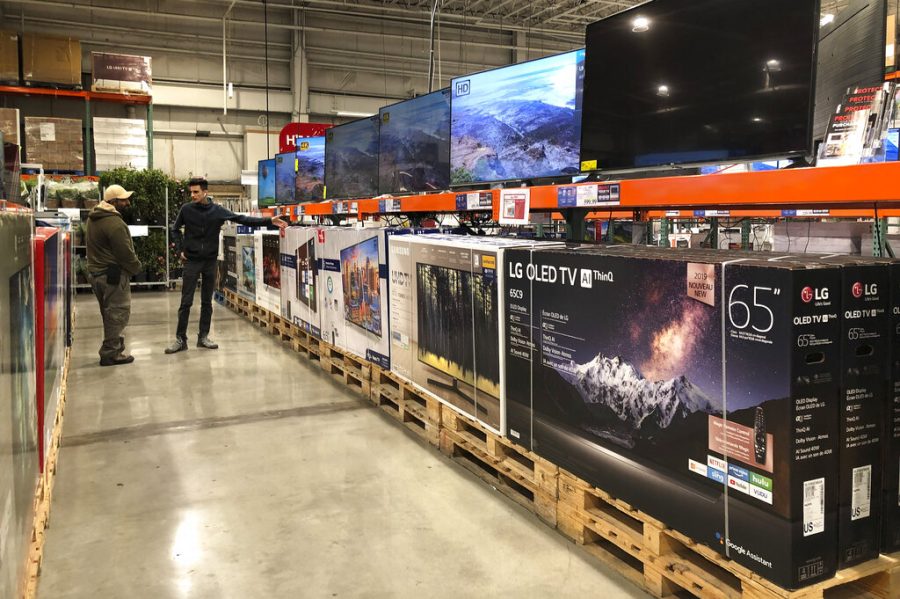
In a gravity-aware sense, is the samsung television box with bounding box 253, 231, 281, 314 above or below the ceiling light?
below

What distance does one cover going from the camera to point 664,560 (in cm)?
246

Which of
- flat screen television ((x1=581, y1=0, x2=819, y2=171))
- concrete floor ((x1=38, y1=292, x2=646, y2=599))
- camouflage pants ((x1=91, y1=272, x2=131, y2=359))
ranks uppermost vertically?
flat screen television ((x1=581, y1=0, x2=819, y2=171))

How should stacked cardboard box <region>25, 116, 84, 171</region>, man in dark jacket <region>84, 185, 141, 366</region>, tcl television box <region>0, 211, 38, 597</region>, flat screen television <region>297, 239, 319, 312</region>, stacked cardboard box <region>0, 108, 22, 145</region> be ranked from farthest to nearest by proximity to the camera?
stacked cardboard box <region>25, 116, 84, 171</region>, stacked cardboard box <region>0, 108, 22, 145</region>, man in dark jacket <region>84, 185, 141, 366</region>, flat screen television <region>297, 239, 319, 312</region>, tcl television box <region>0, 211, 38, 597</region>

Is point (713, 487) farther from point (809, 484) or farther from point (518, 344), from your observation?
point (518, 344)

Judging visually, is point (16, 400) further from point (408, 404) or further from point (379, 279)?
point (379, 279)

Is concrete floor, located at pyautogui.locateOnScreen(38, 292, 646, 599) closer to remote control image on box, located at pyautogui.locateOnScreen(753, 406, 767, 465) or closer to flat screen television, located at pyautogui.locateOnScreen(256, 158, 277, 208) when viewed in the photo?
remote control image on box, located at pyautogui.locateOnScreen(753, 406, 767, 465)

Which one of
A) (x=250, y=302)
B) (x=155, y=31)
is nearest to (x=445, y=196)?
(x=250, y=302)

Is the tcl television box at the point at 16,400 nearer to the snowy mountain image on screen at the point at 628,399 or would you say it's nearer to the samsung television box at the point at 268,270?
the snowy mountain image on screen at the point at 628,399

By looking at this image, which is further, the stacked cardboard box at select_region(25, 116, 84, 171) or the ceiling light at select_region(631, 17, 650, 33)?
the stacked cardboard box at select_region(25, 116, 84, 171)

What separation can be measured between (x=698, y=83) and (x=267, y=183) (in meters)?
8.51

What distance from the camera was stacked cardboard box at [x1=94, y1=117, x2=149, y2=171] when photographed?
14.8 metres

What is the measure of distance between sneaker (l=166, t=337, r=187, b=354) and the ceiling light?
6317 mm

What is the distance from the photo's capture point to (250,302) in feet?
31.4

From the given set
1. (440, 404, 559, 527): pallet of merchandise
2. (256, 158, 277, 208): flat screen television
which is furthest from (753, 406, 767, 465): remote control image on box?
(256, 158, 277, 208): flat screen television
